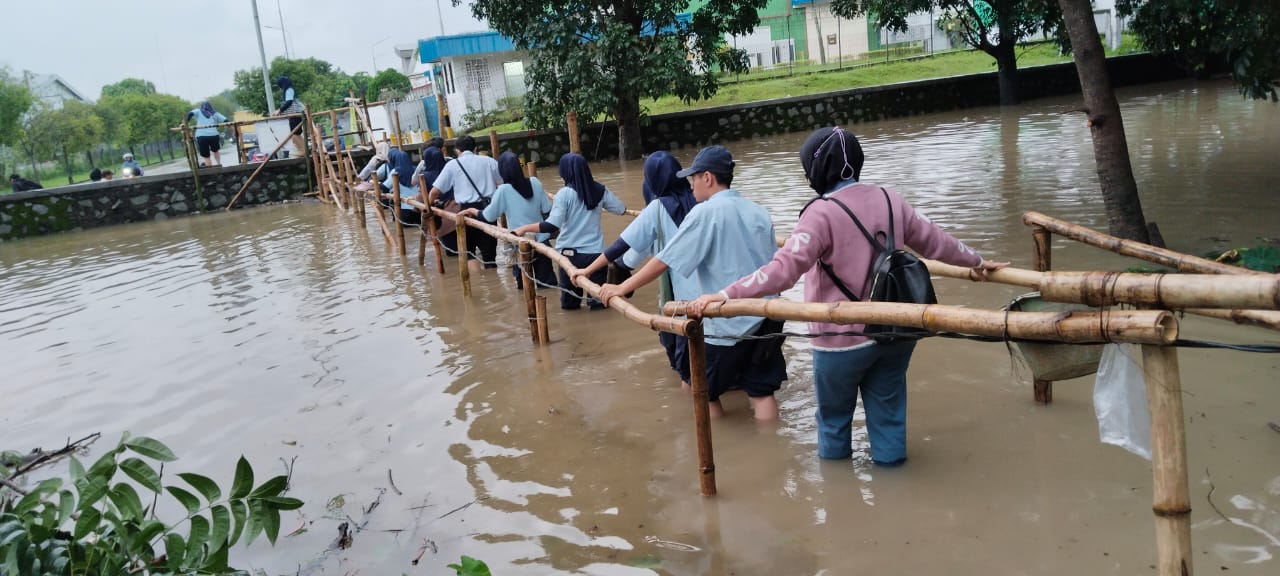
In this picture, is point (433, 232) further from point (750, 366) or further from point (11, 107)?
point (11, 107)

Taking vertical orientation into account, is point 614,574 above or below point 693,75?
below

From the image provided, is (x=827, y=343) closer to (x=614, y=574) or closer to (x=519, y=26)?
(x=614, y=574)

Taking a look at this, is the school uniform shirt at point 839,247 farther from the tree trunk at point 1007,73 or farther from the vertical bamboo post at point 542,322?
the tree trunk at point 1007,73

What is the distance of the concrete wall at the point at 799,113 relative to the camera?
21578 millimetres

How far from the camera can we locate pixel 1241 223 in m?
7.36

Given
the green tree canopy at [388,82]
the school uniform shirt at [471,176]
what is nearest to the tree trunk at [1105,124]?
the school uniform shirt at [471,176]

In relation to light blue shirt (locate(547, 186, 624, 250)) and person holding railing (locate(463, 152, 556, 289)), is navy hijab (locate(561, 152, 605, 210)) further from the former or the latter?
person holding railing (locate(463, 152, 556, 289))

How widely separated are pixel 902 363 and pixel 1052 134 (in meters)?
13.8

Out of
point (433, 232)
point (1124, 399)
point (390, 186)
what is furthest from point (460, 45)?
point (1124, 399)

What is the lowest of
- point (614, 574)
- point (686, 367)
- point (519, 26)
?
point (614, 574)

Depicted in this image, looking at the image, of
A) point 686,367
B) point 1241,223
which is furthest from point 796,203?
point 686,367

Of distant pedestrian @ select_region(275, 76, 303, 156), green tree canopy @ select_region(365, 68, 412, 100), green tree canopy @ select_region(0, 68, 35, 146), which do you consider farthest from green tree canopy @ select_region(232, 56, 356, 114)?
distant pedestrian @ select_region(275, 76, 303, 156)

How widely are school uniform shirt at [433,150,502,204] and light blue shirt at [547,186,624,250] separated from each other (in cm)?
245

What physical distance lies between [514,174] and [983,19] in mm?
20051
